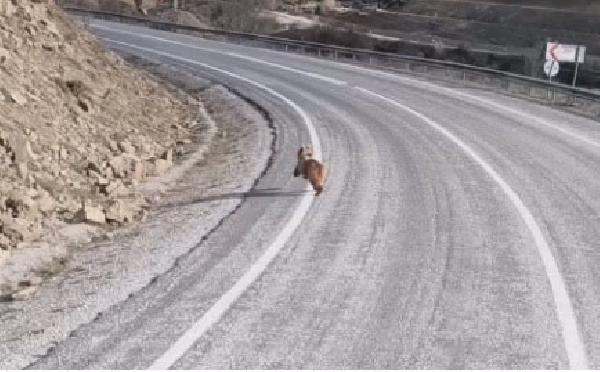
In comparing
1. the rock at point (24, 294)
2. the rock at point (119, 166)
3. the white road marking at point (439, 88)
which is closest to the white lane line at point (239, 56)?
the white road marking at point (439, 88)

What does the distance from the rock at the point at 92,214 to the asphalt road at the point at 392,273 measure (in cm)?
179

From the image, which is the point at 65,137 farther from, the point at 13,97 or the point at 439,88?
the point at 439,88

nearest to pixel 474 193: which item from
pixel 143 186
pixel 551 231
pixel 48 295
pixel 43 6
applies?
pixel 551 231

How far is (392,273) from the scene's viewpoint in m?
7.42

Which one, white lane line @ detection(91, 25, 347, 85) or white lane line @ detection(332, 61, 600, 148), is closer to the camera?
white lane line @ detection(332, 61, 600, 148)

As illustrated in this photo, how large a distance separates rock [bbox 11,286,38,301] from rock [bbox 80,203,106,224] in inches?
88.3

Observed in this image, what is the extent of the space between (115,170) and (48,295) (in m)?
4.75

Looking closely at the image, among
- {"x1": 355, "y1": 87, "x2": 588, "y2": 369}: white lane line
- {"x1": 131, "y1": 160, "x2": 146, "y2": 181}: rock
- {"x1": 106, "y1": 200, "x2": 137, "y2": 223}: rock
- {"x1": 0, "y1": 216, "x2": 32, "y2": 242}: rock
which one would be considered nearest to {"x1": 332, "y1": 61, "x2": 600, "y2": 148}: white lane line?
{"x1": 355, "y1": 87, "x2": 588, "y2": 369}: white lane line

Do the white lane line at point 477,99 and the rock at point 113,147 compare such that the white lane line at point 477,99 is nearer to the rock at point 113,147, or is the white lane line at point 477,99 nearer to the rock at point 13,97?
the rock at point 113,147

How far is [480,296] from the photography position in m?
6.84

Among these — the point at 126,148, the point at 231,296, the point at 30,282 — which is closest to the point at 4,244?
the point at 30,282

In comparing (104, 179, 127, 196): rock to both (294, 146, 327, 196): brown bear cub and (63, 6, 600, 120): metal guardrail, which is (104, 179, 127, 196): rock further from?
(63, 6, 600, 120): metal guardrail

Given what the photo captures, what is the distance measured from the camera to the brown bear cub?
34.7ft

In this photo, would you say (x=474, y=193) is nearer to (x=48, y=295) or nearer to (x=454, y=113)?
(x=48, y=295)
